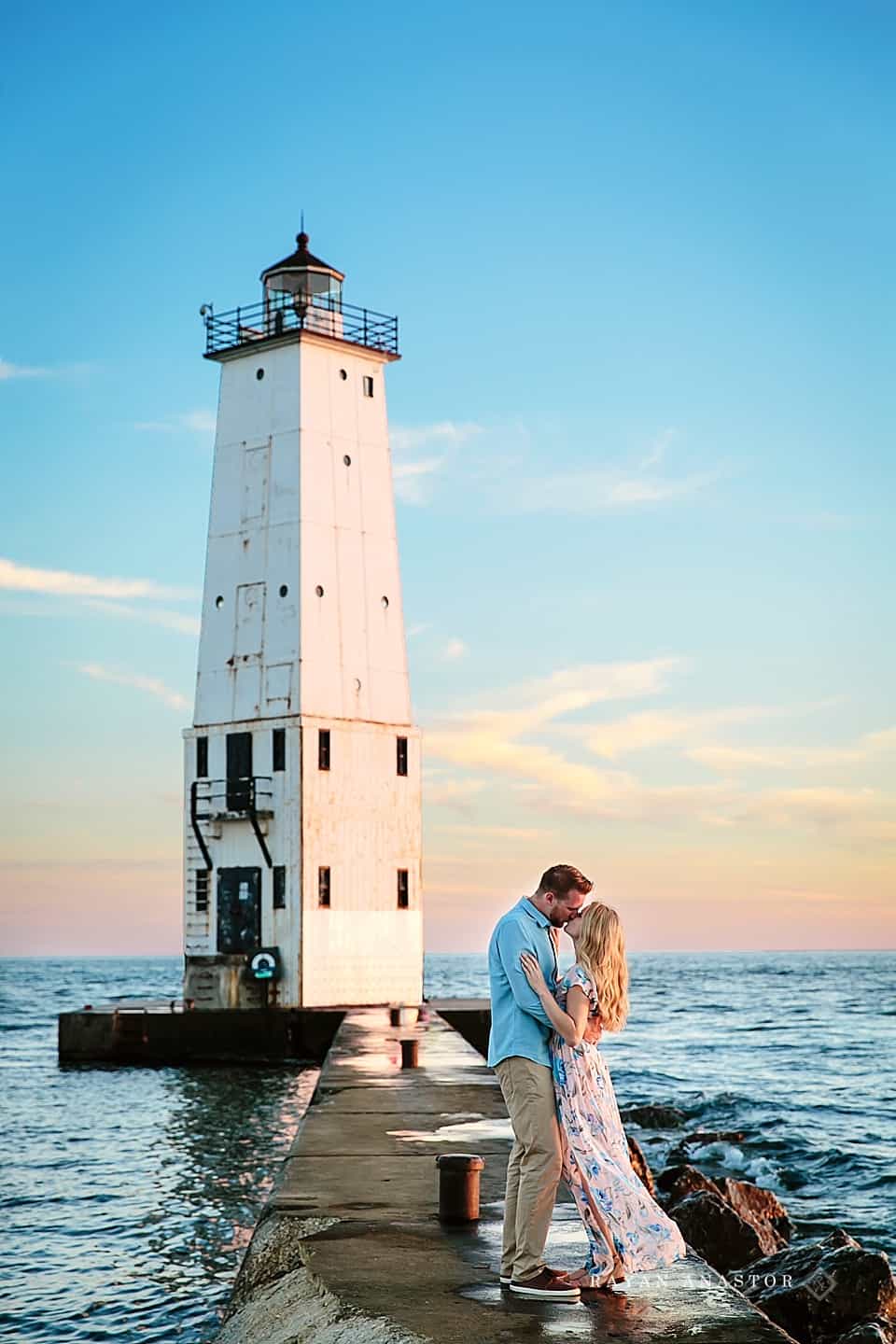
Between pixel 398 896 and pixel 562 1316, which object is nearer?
pixel 562 1316

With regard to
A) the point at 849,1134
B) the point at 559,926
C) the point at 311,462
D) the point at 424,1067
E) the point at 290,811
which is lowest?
the point at 849,1134

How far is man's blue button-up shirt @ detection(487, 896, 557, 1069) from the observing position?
7805 mm

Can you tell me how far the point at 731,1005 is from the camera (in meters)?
73.9

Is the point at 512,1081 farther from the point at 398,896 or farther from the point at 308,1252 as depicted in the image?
the point at 398,896

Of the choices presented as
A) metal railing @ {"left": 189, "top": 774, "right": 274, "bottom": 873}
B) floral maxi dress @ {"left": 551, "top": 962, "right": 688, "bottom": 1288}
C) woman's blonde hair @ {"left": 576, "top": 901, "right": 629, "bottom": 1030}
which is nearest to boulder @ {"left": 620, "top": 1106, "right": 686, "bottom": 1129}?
metal railing @ {"left": 189, "top": 774, "right": 274, "bottom": 873}

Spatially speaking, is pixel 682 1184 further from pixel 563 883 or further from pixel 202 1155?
pixel 563 883

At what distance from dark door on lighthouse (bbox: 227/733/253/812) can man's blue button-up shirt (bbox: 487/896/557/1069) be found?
2822 centimetres

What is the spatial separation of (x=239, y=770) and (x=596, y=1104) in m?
28.9

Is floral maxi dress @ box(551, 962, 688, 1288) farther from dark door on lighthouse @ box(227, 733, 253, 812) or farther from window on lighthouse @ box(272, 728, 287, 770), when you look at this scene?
dark door on lighthouse @ box(227, 733, 253, 812)

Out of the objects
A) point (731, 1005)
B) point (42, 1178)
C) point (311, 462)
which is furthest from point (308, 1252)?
point (731, 1005)

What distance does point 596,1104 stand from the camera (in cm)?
789

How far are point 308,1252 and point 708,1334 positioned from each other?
2.84 meters

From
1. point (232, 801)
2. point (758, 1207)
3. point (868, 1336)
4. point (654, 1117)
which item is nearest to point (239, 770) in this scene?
point (232, 801)

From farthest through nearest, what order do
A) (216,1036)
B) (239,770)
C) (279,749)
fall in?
(239,770), (279,749), (216,1036)
